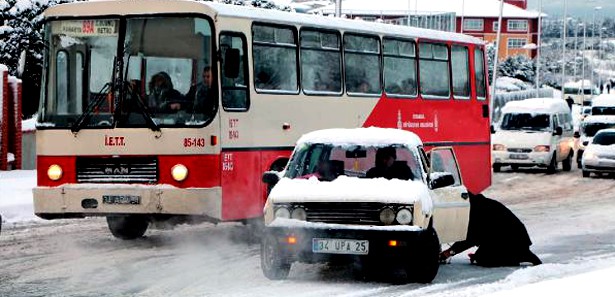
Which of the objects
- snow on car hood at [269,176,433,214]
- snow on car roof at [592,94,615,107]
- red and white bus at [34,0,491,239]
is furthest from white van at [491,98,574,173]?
snow on car hood at [269,176,433,214]

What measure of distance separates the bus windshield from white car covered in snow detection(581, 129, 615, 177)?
70.7 feet

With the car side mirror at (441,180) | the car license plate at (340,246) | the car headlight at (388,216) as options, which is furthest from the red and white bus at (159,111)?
the car headlight at (388,216)

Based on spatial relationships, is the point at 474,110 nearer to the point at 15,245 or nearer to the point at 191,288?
the point at 15,245

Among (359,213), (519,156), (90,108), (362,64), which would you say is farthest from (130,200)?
(519,156)

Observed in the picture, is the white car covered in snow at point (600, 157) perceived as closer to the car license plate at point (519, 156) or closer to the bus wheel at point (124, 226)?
the car license plate at point (519, 156)

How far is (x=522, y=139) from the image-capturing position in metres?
38.2

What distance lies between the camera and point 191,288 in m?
12.7

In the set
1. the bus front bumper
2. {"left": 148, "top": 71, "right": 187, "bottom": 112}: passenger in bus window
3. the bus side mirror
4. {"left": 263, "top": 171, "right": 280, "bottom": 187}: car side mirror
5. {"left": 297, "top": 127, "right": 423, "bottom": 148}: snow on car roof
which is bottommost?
the bus front bumper

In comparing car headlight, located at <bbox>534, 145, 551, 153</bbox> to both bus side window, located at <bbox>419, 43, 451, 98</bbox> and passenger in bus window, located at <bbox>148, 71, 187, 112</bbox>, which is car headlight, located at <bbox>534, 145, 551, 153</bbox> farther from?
passenger in bus window, located at <bbox>148, 71, 187, 112</bbox>

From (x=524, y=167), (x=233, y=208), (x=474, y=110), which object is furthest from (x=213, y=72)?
(x=524, y=167)

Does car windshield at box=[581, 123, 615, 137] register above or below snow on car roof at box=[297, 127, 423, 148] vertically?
below

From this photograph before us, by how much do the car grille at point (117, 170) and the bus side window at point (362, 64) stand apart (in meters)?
4.24

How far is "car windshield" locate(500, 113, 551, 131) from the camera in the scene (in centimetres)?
3891

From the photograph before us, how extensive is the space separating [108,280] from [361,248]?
2.62 meters
